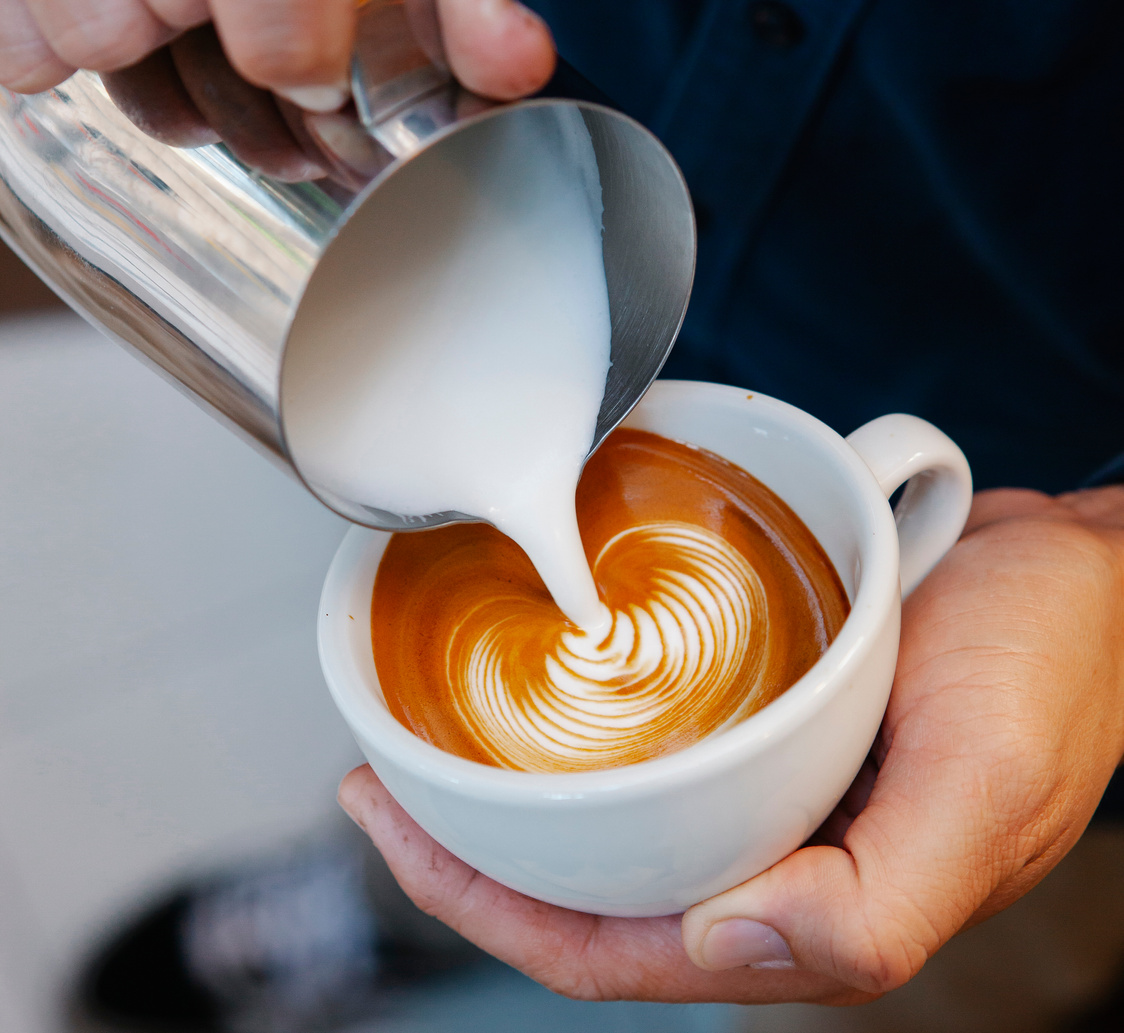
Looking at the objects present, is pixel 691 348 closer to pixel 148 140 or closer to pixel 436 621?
pixel 436 621

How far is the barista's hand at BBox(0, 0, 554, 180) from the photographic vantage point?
435mm

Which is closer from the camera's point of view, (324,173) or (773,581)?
(324,173)

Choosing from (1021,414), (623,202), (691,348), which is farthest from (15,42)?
(1021,414)

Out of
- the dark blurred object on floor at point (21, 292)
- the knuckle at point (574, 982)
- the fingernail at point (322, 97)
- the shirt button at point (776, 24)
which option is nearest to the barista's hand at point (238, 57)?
the fingernail at point (322, 97)

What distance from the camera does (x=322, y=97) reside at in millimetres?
449

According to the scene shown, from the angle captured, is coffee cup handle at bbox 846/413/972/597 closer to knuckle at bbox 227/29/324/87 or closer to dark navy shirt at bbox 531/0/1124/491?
dark navy shirt at bbox 531/0/1124/491

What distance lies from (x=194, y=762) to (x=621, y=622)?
2.28ft

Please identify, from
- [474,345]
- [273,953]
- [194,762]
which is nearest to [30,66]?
[474,345]

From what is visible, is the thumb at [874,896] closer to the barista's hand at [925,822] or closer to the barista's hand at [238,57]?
the barista's hand at [925,822]

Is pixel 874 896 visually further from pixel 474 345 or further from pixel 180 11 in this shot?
pixel 180 11

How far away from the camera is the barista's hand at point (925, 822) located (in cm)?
66

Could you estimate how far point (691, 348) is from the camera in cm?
124

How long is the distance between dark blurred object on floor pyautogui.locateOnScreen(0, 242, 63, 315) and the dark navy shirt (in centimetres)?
106

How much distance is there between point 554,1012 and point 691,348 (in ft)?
2.80
